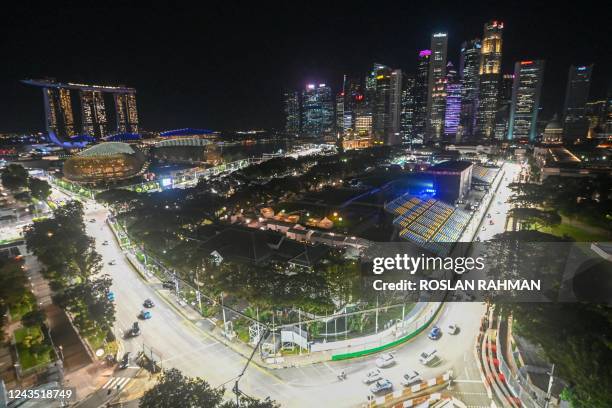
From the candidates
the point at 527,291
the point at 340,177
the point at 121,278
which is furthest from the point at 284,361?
the point at 340,177

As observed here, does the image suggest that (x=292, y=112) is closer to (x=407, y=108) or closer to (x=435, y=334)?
(x=407, y=108)

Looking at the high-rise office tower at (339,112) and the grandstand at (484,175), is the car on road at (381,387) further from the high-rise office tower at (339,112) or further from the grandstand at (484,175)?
the high-rise office tower at (339,112)

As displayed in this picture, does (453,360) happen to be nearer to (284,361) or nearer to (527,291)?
(527,291)

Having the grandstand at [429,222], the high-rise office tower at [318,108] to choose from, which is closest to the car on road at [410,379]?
the grandstand at [429,222]

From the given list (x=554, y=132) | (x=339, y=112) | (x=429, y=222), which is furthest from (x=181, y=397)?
(x=339, y=112)

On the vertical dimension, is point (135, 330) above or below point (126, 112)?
below

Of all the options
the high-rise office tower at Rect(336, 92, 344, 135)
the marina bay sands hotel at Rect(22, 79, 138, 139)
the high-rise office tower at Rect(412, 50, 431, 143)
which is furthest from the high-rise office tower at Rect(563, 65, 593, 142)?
the marina bay sands hotel at Rect(22, 79, 138, 139)

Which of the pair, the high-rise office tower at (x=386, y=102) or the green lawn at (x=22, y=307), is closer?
the green lawn at (x=22, y=307)
